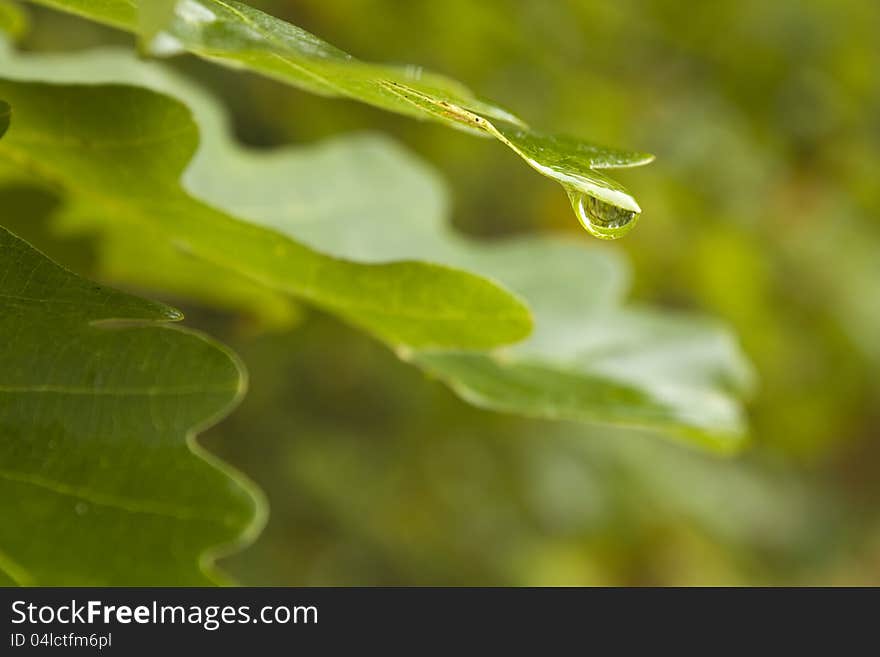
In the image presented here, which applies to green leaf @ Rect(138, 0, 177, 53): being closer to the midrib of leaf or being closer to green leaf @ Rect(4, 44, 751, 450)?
the midrib of leaf

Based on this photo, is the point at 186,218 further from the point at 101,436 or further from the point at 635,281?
the point at 635,281

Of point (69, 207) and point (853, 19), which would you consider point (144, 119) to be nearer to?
point (69, 207)

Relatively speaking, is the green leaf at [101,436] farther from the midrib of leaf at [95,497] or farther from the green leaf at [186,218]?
the green leaf at [186,218]

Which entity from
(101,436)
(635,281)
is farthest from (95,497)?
(635,281)

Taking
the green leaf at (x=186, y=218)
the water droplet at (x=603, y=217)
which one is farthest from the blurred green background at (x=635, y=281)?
the water droplet at (x=603, y=217)

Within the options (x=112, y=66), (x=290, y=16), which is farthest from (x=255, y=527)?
(x=290, y=16)
